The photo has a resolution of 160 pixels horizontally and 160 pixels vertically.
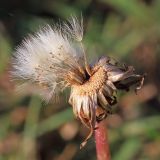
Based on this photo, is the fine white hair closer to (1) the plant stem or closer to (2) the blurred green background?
(1) the plant stem

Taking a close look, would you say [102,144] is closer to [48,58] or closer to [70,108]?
[48,58]

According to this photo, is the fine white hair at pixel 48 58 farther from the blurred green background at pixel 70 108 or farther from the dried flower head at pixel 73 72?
the blurred green background at pixel 70 108

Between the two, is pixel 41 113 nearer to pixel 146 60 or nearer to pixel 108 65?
pixel 146 60

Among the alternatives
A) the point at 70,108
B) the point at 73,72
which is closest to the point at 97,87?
the point at 73,72

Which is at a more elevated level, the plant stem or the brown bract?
the brown bract

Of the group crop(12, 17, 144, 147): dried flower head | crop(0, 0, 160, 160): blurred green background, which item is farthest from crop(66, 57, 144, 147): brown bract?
crop(0, 0, 160, 160): blurred green background

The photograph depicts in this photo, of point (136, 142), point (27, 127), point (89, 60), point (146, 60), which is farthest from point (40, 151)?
point (89, 60)

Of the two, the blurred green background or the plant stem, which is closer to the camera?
the plant stem

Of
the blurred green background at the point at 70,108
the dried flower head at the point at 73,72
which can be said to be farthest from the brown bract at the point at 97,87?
the blurred green background at the point at 70,108
